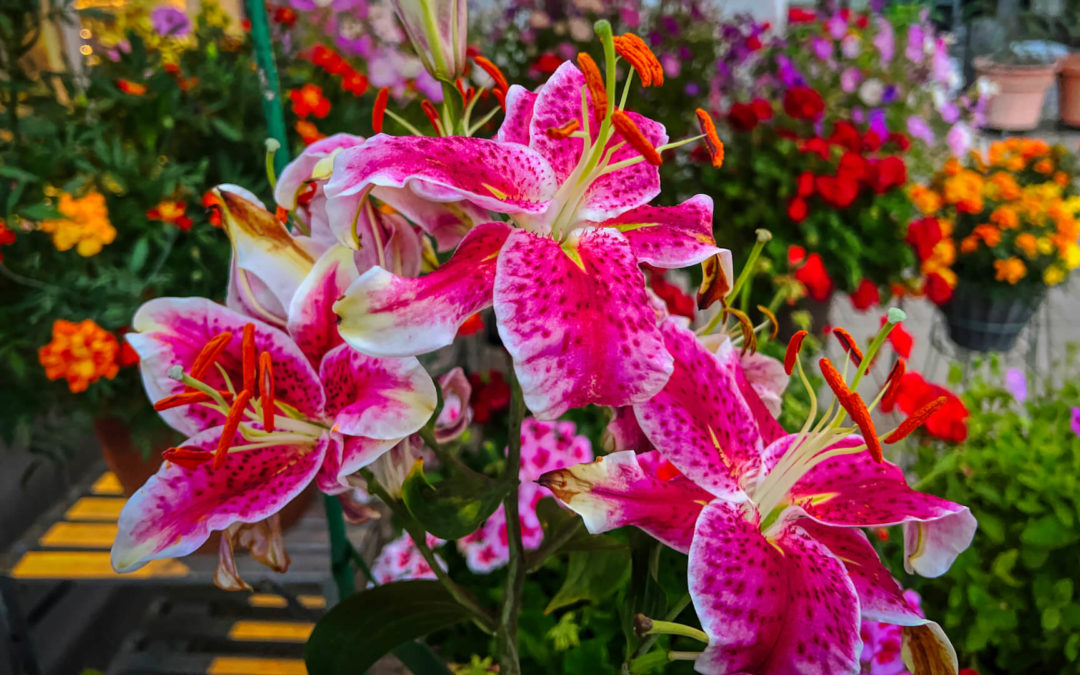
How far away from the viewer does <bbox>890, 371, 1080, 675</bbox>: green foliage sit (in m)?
0.76

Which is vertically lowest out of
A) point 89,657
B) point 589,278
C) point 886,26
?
point 89,657

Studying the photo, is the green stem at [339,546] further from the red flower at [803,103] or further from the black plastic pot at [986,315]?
the black plastic pot at [986,315]

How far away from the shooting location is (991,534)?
31.3 inches

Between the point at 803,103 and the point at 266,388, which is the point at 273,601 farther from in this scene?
the point at 803,103

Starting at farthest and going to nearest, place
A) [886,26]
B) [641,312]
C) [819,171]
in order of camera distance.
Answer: [886,26], [819,171], [641,312]

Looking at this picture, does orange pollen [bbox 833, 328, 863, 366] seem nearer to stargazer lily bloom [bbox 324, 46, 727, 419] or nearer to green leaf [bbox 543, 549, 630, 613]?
stargazer lily bloom [bbox 324, 46, 727, 419]

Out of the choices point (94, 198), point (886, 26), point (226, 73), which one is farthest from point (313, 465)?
point (886, 26)

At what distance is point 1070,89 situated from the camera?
445cm

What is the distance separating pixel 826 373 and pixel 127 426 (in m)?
0.83

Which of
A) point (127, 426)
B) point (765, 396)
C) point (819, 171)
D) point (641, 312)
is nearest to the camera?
point (641, 312)

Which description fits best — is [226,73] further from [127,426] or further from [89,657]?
[89,657]

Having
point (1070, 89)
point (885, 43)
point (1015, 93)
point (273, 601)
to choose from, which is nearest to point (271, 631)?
point (273, 601)

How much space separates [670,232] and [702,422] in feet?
0.29

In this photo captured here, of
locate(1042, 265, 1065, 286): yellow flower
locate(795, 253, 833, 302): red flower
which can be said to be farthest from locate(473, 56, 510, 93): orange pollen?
locate(1042, 265, 1065, 286): yellow flower
